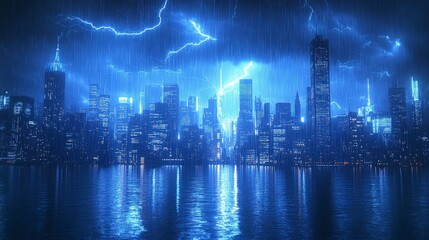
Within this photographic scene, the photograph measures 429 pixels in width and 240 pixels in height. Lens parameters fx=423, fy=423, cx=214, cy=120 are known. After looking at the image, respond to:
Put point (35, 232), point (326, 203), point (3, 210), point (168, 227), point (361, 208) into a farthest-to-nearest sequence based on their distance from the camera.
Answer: point (326, 203)
point (361, 208)
point (3, 210)
point (168, 227)
point (35, 232)

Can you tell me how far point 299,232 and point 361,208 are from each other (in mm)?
16758

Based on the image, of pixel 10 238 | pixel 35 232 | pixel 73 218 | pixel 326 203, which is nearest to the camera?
pixel 10 238

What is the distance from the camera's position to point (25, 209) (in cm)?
4109

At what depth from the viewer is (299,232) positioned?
3038 centimetres

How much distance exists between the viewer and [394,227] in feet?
107

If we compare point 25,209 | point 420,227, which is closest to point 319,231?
point 420,227

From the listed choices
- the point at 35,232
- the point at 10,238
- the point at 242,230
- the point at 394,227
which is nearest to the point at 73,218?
the point at 35,232

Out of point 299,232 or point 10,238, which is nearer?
point 10,238

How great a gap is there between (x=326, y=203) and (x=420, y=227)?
57.2 feet

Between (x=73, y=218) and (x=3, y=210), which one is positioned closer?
(x=73, y=218)

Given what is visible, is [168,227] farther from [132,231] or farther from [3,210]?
[3,210]

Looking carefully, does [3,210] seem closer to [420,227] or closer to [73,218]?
[73,218]

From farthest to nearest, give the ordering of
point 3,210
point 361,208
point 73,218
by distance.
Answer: point 361,208 → point 3,210 → point 73,218

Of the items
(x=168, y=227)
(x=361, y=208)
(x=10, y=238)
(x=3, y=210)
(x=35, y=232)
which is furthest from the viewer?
(x=361, y=208)
